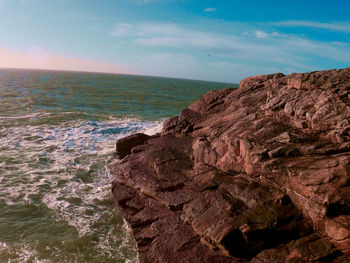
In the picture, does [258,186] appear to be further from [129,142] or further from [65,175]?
[65,175]

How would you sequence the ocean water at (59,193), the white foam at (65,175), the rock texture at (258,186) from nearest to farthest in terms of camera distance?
the rock texture at (258,186) → the ocean water at (59,193) → the white foam at (65,175)

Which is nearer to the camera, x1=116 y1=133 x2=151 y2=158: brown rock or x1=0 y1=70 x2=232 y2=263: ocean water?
x1=0 y1=70 x2=232 y2=263: ocean water

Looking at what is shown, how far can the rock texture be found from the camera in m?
8.27

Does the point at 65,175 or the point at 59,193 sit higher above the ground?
the point at 65,175

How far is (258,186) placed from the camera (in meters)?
9.98

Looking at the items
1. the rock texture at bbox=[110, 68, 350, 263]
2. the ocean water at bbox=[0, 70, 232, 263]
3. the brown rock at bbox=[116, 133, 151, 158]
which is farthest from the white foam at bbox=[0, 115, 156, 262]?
the brown rock at bbox=[116, 133, 151, 158]

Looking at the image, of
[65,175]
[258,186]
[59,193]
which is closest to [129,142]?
[65,175]

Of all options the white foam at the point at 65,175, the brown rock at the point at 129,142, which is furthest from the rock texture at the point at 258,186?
the brown rock at the point at 129,142

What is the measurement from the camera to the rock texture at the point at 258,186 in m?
8.27

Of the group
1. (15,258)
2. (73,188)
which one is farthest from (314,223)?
(73,188)

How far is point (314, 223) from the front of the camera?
8461 mm

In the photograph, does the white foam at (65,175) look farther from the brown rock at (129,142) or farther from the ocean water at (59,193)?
the brown rock at (129,142)

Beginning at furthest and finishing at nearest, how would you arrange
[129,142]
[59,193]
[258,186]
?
[129,142] < [59,193] < [258,186]

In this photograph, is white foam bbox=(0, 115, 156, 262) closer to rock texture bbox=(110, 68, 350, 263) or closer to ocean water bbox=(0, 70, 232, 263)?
ocean water bbox=(0, 70, 232, 263)
